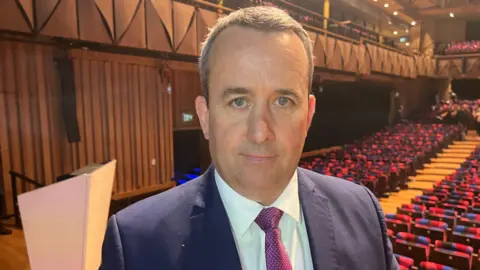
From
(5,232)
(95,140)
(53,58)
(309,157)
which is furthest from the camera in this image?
(309,157)

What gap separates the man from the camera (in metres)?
0.89

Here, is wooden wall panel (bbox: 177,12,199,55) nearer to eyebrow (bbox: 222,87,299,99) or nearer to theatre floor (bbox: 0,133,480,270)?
theatre floor (bbox: 0,133,480,270)

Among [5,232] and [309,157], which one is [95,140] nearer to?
[5,232]

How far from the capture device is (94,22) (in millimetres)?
5496

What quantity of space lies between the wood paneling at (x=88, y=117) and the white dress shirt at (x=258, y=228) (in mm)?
5797

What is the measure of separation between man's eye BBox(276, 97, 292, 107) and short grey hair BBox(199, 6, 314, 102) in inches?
4.0

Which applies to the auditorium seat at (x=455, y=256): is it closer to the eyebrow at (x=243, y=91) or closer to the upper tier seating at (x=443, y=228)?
the upper tier seating at (x=443, y=228)

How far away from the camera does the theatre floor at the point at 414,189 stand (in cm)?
423

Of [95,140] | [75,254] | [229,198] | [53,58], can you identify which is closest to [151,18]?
[53,58]

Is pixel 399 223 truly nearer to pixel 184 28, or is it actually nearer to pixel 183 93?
pixel 184 28

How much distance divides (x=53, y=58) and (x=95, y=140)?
5.20 feet

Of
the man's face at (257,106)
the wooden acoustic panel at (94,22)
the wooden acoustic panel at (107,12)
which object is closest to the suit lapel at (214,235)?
the man's face at (257,106)

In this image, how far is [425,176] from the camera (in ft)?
36.2

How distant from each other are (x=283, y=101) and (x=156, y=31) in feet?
19.3
